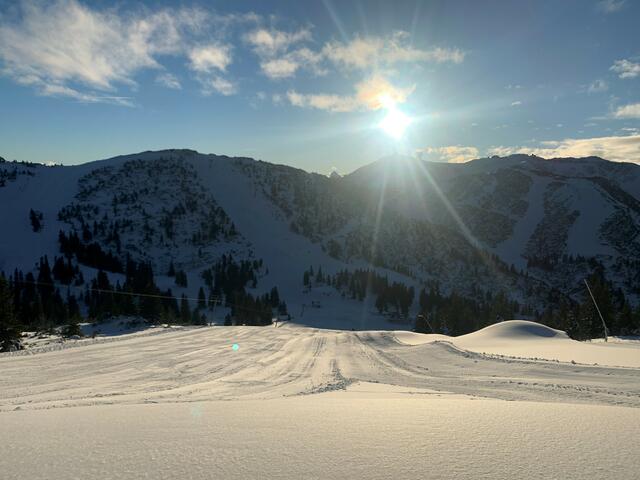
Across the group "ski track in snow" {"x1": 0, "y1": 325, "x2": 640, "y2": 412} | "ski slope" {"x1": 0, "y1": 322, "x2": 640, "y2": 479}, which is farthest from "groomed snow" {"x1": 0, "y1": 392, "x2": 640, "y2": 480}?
"ski track in snow" {"x1": 0, "y1": 325, "x2": 640, "y2": 412}

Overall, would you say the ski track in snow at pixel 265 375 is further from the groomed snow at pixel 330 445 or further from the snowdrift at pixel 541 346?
the groomed snow at pixel 330 445

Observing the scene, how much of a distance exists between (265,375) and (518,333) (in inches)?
772

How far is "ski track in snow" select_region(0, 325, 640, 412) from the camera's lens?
31.9ft

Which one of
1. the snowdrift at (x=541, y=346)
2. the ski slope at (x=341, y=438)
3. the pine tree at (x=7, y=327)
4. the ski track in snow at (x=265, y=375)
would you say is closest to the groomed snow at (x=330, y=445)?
the ski slope at (x=341, y=438)

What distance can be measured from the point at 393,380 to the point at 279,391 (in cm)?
466

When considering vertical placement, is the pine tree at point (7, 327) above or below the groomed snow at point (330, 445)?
below

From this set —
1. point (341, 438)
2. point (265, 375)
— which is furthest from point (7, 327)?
point (341, 438)

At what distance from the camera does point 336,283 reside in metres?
160

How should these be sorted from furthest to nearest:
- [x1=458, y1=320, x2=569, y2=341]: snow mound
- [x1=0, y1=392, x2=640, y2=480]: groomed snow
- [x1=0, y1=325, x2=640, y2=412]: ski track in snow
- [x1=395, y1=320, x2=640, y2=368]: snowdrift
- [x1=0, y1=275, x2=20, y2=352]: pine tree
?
[x1=0, y1=275, x2=20, y2=352]: pine tree → [x1=458, y1=320, x2=569, y2=341]: snow mound → [x1=395, y1=320, x2=640, y2=368]: snowdrift → [x1=0, y1=325, x2=640, y2=412]: ski track in snow → [x1=0, y1=392, x2=640, y2=480]: groomed snow

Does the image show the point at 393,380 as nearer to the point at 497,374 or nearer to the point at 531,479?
the point at 497,374

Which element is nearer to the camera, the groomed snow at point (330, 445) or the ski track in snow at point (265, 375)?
the groomed snow at point (330, 445)

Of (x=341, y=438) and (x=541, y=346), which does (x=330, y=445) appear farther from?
(x=541, y=346)

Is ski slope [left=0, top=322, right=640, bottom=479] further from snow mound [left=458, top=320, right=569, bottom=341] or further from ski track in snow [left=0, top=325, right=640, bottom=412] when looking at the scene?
snow mound [left=458, top=320, right=569, bottom=341]

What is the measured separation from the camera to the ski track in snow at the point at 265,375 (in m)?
9.73
